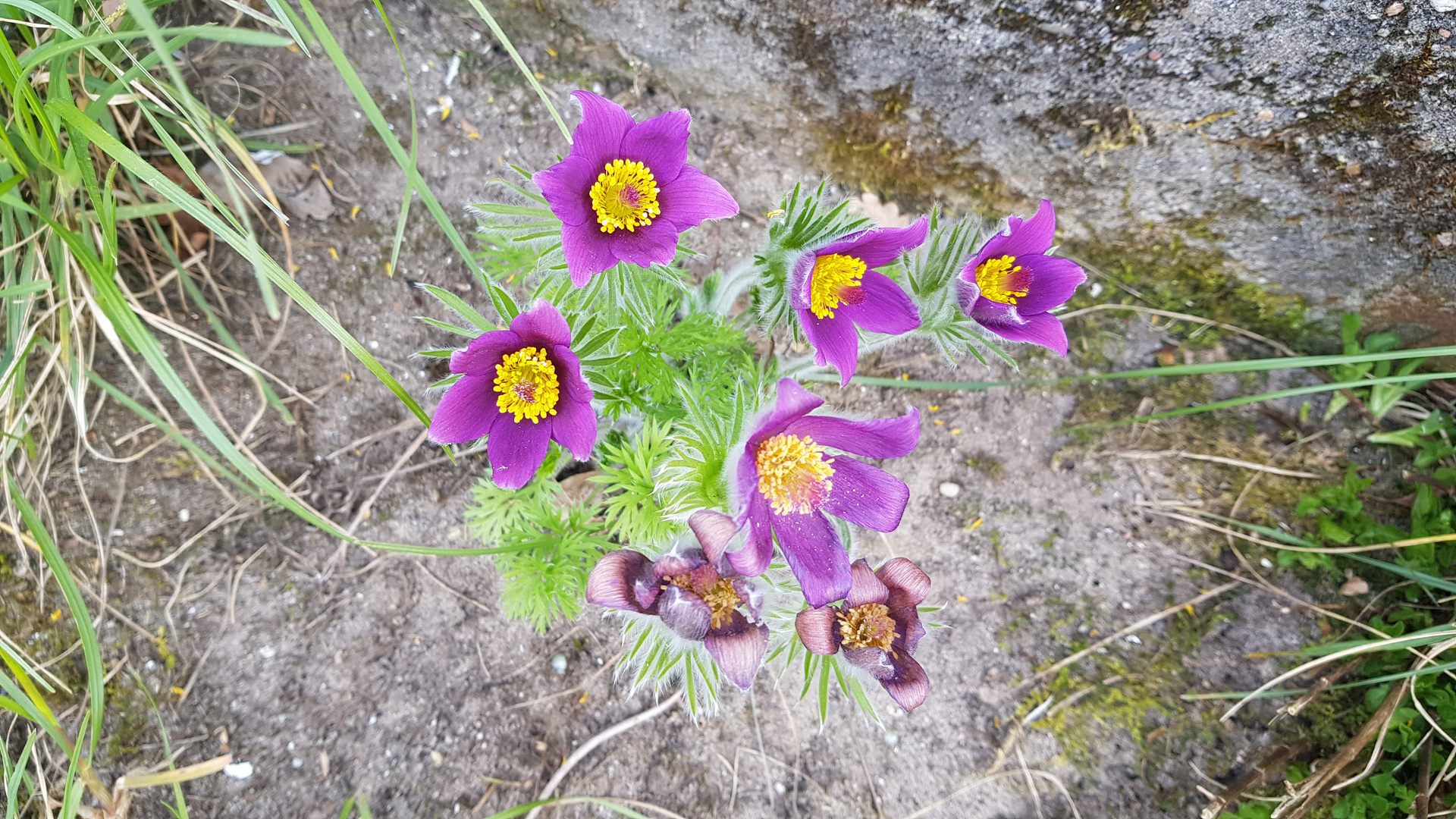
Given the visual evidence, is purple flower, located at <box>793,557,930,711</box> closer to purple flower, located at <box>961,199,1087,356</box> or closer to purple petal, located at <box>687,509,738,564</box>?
purple petal, located at <box>687,509,738,564</box>

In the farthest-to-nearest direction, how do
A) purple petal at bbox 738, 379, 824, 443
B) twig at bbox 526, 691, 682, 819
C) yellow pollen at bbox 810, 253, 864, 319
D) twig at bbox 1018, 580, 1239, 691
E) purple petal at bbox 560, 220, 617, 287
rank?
twig at bbox 1018, 580, 1239, 691 < twig at bbox 526, 691, 682, 819 < yellow pollen at bbox 810, 253, 864, 319 < purple petal at bbox 560, 220, 617, 287 < purple petal at bbox 738, 379, 824, 443

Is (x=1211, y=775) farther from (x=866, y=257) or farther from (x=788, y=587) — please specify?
(x=866, y=257)

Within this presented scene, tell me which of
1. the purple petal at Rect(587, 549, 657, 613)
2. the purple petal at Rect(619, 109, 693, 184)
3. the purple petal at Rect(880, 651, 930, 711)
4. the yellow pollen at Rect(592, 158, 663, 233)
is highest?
the purple petal at Rect(619, 109, 693, 184)

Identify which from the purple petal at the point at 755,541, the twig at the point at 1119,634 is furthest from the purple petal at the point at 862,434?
the twig at the point at 1119,634

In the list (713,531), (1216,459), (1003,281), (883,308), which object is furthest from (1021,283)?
(1216,459)

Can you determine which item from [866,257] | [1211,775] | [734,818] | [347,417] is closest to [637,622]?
[866,257]

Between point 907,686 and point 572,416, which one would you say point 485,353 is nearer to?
point 572,416

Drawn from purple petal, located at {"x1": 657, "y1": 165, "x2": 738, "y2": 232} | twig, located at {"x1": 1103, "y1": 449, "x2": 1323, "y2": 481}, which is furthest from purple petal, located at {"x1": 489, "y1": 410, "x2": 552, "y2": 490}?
twig, located at {"x1": 1103, "y1": 449, "x2": 1323, "y2": 481}

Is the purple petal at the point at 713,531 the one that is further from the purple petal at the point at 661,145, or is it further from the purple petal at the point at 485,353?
the purple petal at the point at 661,145
